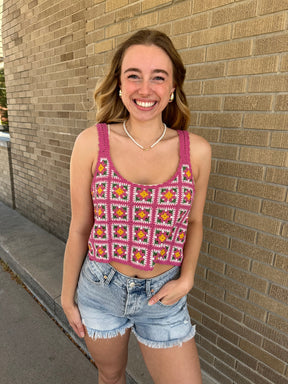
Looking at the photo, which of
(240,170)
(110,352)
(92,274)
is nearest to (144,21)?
(240,170)

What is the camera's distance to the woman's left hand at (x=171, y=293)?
144 centimetres

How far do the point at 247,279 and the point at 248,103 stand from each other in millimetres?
1128

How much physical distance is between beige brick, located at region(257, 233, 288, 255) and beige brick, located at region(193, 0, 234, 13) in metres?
1.44

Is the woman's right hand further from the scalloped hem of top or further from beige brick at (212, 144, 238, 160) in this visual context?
beige brick at (212, 144, 238, 160)

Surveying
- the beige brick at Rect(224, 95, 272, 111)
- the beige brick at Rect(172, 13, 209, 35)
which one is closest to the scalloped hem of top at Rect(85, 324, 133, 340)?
the beige brick at Rect(224, 95, 272, 111)

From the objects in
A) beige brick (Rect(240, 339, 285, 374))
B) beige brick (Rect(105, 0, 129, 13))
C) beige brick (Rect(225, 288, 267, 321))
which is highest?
beige brick (Rect(105, 0, 129, 13))

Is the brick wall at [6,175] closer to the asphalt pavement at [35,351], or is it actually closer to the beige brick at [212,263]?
the asphalt pavement at [35,351]

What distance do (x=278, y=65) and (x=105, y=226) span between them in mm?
1272

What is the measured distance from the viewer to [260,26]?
1.69 m

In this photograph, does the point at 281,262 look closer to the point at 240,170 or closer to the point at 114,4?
the point at 240,170

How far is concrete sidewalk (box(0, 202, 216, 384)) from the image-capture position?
2533mm

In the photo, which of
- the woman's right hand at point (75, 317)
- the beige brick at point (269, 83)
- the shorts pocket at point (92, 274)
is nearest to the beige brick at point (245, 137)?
the beige brick at point (269, 83)

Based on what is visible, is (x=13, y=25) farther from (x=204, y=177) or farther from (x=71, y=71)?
(x=204, y=177)

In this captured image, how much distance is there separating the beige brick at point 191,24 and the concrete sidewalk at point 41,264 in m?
2.59
